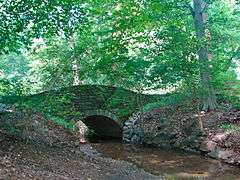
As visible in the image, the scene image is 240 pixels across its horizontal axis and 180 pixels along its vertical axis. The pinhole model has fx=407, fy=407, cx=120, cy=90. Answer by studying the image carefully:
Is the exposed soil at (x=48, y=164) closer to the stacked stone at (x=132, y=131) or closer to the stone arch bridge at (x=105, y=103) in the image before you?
the stacked stone at (x=132, y=131)

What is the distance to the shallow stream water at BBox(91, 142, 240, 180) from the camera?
468 inches

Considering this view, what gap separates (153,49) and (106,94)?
461 centimetres

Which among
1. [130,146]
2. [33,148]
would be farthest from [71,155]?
[130,146]

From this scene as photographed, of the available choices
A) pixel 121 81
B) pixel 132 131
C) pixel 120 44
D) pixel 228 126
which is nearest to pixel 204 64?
pixel 228 126

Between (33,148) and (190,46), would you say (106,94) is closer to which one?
(190,46)

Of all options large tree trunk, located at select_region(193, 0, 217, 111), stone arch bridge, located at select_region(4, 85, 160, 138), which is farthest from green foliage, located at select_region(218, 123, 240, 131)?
stone arch bridge, located at select_region(4, 85, 160, 138)

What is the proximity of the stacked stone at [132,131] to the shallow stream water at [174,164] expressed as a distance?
71.8 inches

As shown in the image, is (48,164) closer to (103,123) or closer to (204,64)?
(204,64)

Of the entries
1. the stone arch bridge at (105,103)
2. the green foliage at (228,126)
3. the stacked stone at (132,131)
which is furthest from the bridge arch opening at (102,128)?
the green foliage at (228,126)

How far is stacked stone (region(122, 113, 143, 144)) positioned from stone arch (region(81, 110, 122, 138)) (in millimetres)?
732

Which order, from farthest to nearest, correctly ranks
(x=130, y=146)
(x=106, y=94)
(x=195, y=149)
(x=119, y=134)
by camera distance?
(x=119, y=134)
(x=106, y=94)
(x=130, y=146)
(x=195, y=149)

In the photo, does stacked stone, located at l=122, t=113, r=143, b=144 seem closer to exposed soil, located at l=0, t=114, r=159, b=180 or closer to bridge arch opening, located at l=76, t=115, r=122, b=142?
bridge arch opening, located at l=76, t=115, r=122, b=142

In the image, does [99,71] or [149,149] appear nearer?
[99,71]

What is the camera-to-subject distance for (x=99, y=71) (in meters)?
16.5
